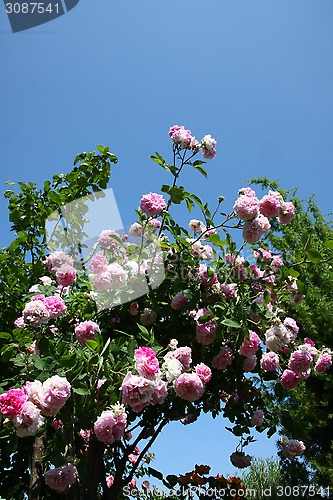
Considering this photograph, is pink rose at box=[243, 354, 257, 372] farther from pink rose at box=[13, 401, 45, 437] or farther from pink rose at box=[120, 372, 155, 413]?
pink rose at box=[13, 401, 45, 437]

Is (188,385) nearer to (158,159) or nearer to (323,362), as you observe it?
(323,362)

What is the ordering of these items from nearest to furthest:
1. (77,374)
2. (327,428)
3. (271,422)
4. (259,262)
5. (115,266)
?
(77,374) < (115,266) < (259,262) < (271,422) < (327,428)

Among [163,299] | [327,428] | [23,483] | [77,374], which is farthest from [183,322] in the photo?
[327,428]

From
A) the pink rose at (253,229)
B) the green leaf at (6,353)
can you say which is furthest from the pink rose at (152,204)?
the green leaf at (6,353)

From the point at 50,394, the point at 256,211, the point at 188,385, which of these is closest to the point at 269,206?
the point at 256,211

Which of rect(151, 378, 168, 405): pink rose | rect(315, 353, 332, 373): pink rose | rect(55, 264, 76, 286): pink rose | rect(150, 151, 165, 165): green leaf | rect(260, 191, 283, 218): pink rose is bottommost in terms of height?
rect(151, 378, 168, 405): pink rose

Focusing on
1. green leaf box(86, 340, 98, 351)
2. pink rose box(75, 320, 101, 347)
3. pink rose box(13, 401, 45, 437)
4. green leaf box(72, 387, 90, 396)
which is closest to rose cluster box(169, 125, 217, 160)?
pink rose box(75, 320, 101, 347)

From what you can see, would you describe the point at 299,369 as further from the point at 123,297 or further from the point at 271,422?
the point at 123,297

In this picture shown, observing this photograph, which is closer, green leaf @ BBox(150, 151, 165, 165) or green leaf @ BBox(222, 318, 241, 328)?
green leaf @ BBox(222, 318, 241, 328)

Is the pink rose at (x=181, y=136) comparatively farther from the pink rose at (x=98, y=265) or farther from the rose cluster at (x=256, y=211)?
the pink rose at (x=98, y=265)

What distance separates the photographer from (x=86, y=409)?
2006mm

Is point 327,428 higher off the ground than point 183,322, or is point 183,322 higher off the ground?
point 327,428

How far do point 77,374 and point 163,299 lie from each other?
918 mm

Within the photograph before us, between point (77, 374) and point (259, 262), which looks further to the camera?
point (259, 262)
